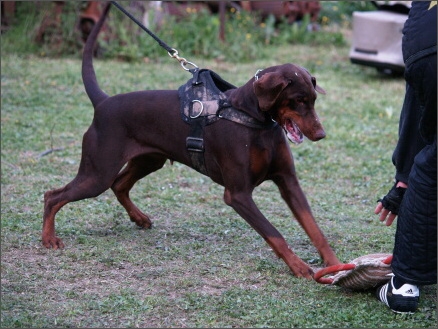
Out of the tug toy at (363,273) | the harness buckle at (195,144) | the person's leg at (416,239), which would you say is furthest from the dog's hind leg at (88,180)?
the person's leg at (416,239)

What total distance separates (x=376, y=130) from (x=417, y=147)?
13.7 ft

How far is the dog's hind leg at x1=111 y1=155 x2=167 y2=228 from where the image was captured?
5.18m

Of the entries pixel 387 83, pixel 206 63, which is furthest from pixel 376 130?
pixel 206 63

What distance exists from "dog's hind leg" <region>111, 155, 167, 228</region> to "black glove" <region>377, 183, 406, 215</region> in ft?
5.15

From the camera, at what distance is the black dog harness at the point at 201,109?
448 cm

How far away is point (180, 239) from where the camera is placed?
5047 millimetres

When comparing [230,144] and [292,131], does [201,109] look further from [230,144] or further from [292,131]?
[292,131]

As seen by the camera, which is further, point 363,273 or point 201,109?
point 201,109

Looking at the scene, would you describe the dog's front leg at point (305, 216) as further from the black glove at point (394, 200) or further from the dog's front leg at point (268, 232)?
the black glove at point (394, 200)

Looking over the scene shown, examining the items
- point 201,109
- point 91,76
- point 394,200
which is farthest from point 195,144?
point 394,200

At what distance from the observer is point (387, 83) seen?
34.5 ft

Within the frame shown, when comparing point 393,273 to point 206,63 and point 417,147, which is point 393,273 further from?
point 206,63

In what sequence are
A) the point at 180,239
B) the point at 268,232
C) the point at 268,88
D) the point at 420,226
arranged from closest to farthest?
the point at 420,226
the point at 268,88
the point at 268,232
the point at 180,239

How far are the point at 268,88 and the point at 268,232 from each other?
0.79 m
